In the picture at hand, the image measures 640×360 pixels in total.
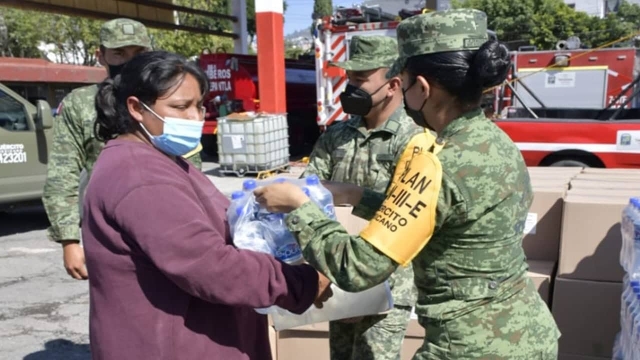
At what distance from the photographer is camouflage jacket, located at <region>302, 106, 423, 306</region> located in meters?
2.72

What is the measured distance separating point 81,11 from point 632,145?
797cm

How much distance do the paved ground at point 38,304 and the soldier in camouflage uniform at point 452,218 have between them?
2879mm

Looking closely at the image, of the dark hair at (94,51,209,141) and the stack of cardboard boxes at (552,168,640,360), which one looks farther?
the stack of cardboard boxes at (552,168,640,360)

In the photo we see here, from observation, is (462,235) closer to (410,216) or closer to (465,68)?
(410,216)

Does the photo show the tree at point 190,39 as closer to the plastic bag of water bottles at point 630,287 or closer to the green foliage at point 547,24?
the green foliage at point 547,24

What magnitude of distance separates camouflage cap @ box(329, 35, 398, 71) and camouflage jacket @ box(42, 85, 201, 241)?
126cm

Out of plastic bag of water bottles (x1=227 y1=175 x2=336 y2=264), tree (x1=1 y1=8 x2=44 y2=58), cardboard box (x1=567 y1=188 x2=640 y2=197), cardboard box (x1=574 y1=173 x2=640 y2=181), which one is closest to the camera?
plastic bag of water bottles (x1=227 y1=175 x2=336 y2=264)

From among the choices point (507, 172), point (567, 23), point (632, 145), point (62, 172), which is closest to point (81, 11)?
point (62, 172)

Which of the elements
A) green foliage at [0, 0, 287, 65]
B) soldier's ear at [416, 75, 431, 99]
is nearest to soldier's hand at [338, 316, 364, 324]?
soldier's ear at [416, 75, 431, 99]

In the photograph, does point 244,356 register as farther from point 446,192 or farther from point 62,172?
point 62,172

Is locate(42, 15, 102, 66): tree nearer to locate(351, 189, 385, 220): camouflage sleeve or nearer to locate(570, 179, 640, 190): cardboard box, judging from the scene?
locate(570, 179, 640, 190): cardboard box

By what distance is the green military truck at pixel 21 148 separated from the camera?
6.70m

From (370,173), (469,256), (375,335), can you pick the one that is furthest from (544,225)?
(469,256)

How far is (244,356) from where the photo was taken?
1.64 metres
